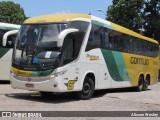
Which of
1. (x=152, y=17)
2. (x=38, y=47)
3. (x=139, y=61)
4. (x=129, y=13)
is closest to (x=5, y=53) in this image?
(x=139, y=61)

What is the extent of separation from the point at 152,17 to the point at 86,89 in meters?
25.9

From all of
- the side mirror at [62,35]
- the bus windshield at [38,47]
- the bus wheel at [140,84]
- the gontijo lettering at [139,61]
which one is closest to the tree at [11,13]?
the gontijo lettering at [139,61]

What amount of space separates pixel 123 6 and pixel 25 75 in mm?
27049

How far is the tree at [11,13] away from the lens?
188 ft

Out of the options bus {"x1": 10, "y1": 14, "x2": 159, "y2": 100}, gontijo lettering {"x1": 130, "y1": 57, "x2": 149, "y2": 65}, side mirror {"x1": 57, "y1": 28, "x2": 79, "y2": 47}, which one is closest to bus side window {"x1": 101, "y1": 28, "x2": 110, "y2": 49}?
bus {"x1": 10, "y1": 14, "x2": 159, "y2": 100}

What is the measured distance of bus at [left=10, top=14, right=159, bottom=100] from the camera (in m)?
13.5

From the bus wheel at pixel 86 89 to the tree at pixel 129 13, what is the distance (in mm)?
24475

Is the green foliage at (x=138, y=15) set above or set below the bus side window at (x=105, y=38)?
above

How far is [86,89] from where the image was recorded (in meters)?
15.2

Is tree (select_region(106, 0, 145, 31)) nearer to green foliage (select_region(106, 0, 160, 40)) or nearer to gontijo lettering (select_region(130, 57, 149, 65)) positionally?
green foliage (select_region(106, 0, 160, 40))

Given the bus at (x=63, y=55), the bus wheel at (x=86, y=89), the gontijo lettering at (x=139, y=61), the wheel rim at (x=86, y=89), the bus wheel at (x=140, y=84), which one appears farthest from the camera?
the bus wheel at (x=140, y=84)

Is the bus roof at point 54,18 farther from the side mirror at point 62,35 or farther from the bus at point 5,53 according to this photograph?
the bus at point 5,53

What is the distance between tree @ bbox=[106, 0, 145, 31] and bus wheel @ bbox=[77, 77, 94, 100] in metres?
24.5

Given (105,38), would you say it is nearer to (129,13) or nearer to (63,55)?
(63,55)
